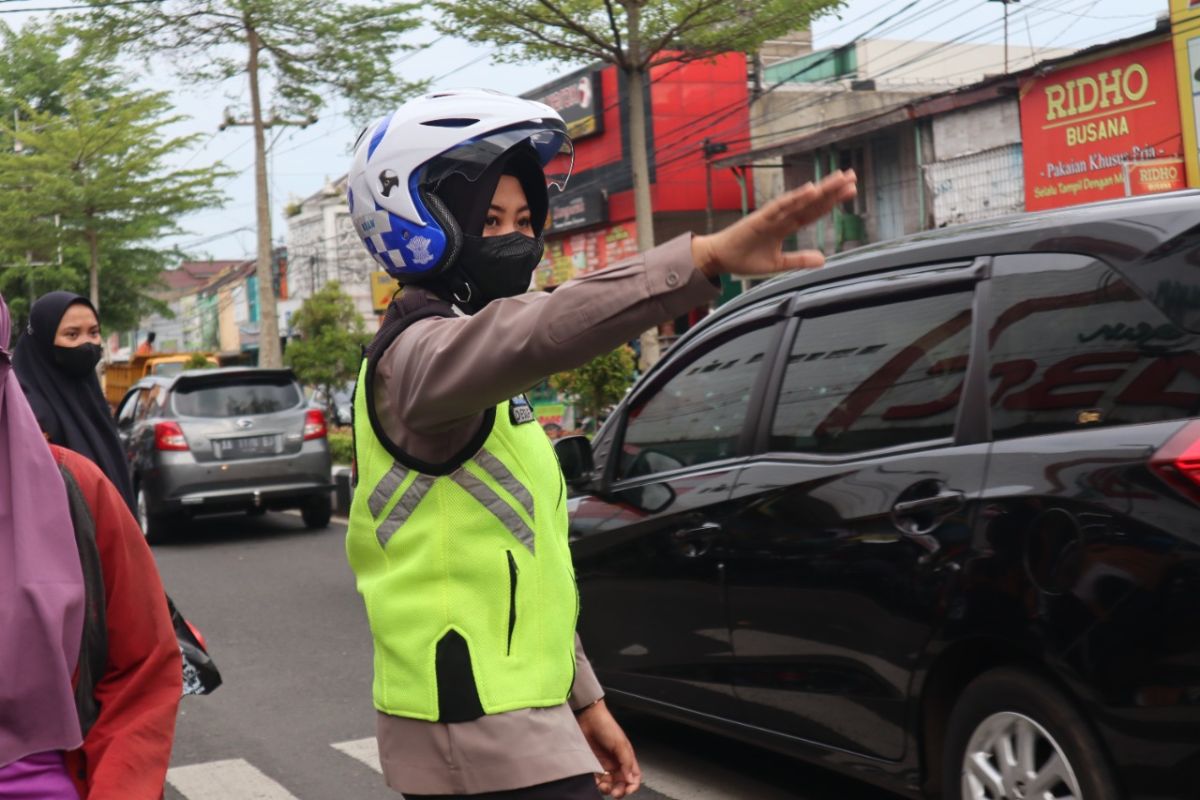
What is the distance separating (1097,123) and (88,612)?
1996 centimetres

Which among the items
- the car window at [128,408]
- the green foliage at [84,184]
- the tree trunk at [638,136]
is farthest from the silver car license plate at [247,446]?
the green foliage at [84,184]

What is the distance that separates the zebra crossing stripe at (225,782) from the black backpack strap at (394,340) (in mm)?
3650

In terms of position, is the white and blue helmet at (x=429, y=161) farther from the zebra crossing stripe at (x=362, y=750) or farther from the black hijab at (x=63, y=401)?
the zebra crossing stripe at (x=362, y=750)

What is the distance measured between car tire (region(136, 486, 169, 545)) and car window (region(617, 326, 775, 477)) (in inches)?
371

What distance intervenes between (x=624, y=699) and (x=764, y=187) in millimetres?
25703

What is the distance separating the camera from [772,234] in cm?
156

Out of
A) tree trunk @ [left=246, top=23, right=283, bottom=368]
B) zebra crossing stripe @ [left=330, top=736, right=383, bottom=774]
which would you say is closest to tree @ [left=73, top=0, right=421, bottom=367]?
tree trunk @ [left=246, top=23, right=283, bottom=368]

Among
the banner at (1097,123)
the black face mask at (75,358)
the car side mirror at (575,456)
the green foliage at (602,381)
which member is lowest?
the car side mirror at (575,456)

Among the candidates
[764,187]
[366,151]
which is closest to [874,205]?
[764,187]

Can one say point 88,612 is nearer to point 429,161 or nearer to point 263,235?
point 429,161

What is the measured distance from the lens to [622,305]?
5.46ft

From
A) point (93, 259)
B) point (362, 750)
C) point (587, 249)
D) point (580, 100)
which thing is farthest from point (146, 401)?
point (93, 259)

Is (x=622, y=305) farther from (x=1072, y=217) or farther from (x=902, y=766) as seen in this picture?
(x=902, y=766)

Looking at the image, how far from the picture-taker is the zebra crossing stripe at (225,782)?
5.47 metres
